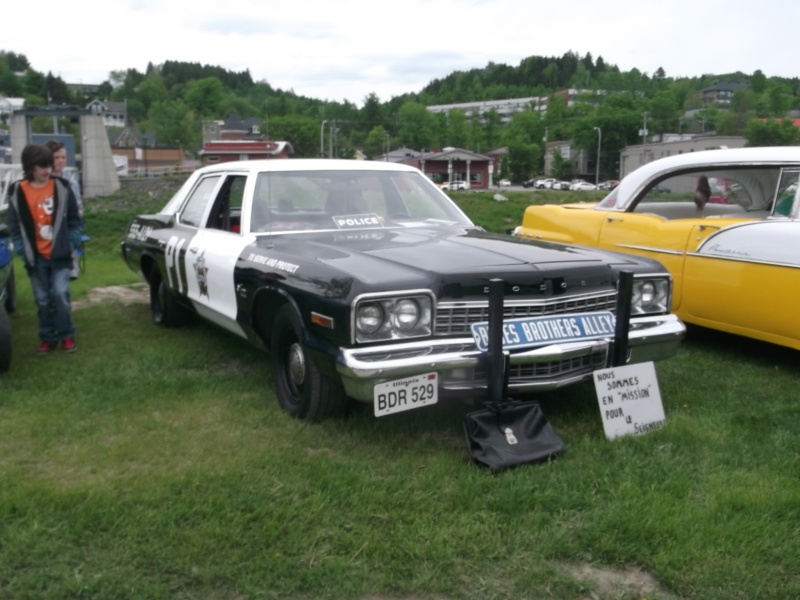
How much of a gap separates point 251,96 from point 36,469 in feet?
496

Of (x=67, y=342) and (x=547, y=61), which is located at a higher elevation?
(x=547, y=61)

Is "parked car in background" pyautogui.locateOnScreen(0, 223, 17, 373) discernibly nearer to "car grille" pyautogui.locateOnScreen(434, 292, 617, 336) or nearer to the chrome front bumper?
the chrome front bumper

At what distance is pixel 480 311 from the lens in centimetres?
405

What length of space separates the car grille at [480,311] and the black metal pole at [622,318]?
218 millimetres

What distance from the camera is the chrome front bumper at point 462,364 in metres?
3.80

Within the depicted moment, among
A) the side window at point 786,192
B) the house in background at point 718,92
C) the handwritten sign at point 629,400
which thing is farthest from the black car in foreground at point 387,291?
the house in background at point 718,92

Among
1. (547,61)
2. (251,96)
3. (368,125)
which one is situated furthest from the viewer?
(547,61)

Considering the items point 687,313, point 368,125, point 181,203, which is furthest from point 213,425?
point 368,125

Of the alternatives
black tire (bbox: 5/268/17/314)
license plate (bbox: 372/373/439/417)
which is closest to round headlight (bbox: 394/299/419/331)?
license plate (bbox: 372/373/439/417)

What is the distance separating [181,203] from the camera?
6.73 m

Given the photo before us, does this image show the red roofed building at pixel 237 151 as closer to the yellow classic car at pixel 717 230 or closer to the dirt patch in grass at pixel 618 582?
the yellow classic car at pixel 717 230

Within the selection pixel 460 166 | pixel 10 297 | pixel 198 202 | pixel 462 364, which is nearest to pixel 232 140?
pixel 460 166

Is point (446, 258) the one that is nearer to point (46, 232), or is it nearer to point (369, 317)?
point (369, 317)

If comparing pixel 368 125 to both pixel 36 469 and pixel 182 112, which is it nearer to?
pixel 182 112
